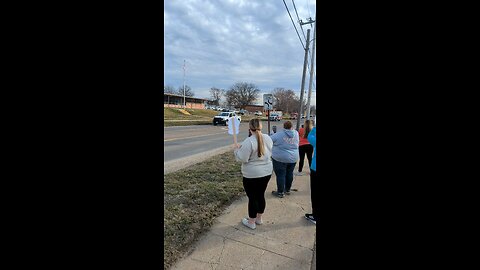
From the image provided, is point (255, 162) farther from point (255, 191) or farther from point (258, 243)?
point (258, 243)

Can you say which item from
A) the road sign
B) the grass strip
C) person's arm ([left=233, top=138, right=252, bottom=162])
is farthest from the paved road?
the road sign

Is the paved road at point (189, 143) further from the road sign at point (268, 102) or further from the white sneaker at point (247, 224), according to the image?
the road sign at point (268, 102)

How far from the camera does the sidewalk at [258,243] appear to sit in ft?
9.10

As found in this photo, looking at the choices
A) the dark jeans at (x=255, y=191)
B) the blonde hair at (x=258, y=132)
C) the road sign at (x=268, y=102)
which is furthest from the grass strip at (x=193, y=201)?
the road sign at (x=268, y=102)

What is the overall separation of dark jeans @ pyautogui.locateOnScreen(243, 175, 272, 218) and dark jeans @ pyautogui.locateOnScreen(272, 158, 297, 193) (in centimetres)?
122

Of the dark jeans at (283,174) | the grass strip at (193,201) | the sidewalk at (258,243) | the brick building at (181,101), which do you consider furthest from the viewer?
the brick building at (181,101)

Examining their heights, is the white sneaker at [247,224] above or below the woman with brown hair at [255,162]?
below

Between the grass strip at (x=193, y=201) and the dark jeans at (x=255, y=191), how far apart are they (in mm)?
699

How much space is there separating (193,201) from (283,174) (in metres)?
1.72

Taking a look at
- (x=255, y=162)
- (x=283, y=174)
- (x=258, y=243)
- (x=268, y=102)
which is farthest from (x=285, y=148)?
(x=268, y=102)
